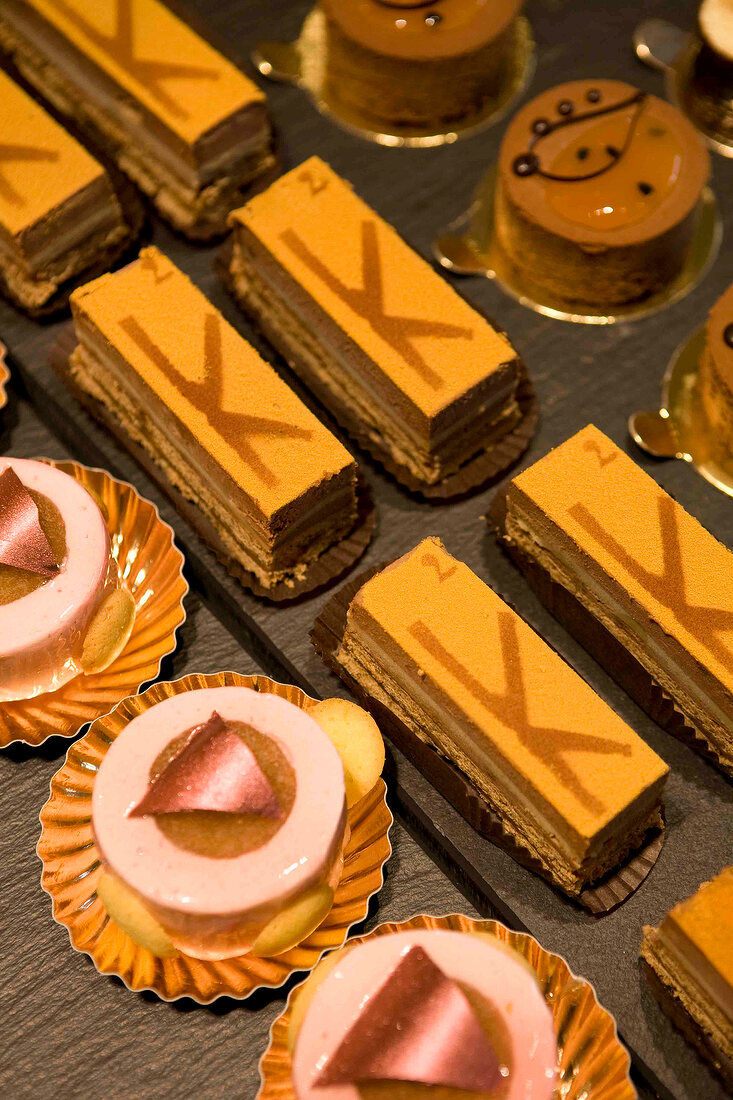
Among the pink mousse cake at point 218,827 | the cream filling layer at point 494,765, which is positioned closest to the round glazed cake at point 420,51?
the cream filling layer at point 494,765

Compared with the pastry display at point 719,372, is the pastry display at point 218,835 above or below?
below

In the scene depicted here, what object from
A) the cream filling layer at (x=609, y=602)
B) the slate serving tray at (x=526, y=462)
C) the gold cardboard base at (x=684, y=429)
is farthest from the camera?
the gold cardboard base at (x=684, y=429)

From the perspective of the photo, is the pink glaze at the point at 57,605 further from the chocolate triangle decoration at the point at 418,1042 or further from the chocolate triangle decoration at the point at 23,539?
the chocolate triangle decoration at the point at 418,1042

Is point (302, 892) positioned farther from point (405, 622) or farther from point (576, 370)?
point (576, 370)

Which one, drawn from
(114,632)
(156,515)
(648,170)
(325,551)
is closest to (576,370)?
(648,170)

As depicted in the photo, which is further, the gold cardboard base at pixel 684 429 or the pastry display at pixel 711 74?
the pastry display at pixel 711 74

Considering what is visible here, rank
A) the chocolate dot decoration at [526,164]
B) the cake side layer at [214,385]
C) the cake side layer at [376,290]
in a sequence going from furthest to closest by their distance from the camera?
the chocolate dot decoration at [526,164], the cake side layer at [376,290], the cake side layer at [214,385]

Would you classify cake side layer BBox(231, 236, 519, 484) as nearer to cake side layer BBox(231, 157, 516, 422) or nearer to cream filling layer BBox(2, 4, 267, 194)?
cake side layer BBox(231, 157, 516, 422)

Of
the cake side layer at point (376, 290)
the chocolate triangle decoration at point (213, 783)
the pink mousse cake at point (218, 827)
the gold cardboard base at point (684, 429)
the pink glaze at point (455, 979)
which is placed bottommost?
the pink glaze at point (455, 979)
